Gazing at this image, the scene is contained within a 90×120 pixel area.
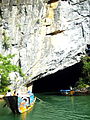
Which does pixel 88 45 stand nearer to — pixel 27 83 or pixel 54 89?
A: pixel 27 83

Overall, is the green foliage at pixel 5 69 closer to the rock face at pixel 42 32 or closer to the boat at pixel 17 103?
the rock face at pixel 42 32

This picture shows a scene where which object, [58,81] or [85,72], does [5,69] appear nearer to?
[85,72]

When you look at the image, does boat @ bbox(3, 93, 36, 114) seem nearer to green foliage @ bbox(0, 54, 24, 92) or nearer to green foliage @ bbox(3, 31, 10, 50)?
green foliage @ bbox(0, 54, 24, 92)

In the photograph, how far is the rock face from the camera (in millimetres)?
20219

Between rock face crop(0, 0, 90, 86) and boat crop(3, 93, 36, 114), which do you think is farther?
rock face crop(0, 0, 90, 86)

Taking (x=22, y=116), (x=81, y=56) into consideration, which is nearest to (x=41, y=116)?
(x=22, y=116)

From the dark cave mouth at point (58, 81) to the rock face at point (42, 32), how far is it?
5.15 metres

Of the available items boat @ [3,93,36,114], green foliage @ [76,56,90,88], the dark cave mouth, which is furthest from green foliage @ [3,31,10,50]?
the dark cave mouth

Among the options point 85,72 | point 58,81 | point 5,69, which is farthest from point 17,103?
point 58,81

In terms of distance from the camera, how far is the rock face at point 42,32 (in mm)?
20219

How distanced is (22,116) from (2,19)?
10.3m

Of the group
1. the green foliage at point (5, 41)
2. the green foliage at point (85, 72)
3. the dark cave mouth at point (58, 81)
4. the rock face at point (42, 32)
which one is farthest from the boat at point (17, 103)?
the dark cave mouth at point (58, 81)

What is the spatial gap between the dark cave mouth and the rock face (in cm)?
515

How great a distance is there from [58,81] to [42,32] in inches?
411
